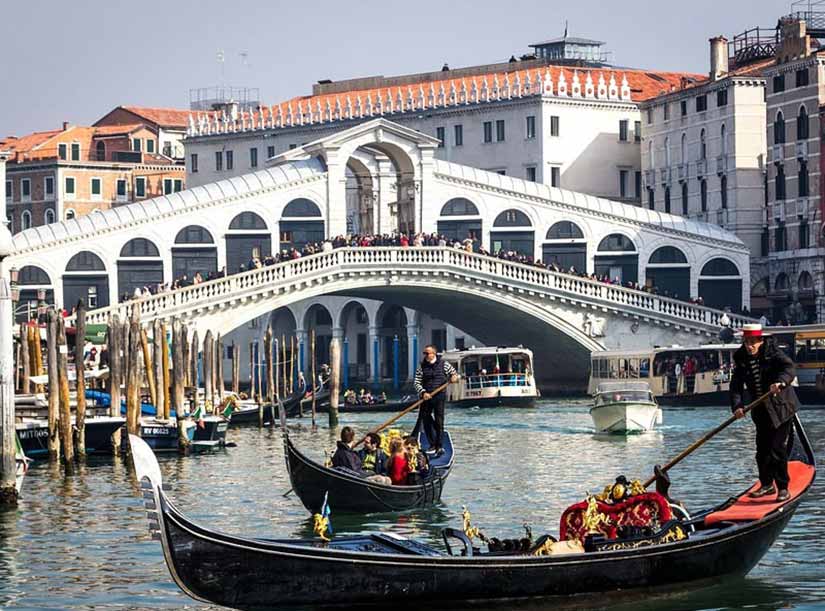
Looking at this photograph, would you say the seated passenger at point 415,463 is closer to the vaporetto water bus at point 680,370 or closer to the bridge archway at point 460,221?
the vaporetto water bus at point 680,370

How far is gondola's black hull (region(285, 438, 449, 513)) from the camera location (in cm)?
1847

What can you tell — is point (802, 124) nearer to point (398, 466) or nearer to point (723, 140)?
point (723, 140)

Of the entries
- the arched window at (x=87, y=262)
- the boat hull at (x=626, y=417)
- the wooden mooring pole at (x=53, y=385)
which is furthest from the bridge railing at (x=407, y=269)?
the wooden mooring pole at (x=53, y=385)

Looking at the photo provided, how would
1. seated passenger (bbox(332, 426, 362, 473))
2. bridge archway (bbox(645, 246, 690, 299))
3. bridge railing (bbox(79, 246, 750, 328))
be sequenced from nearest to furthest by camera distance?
1. seated passenger (bbox(332, 426, 362, 473))
2. bridge railing (bbox(79, 246, 750, 328))
3. bridge archway (bbox(645, 246, 690, 299))

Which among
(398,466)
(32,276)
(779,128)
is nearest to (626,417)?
(398,466)

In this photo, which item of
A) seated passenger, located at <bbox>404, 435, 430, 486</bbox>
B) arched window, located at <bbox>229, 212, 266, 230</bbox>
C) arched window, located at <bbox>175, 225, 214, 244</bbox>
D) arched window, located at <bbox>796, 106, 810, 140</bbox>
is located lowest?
seated passenger, located at <bbox>404, 435, 430, 486</bbox>

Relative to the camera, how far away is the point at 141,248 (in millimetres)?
44969

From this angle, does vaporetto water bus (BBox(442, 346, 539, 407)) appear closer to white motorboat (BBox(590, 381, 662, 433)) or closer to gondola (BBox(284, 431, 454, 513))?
white motorboat (BBox(590, 381, 662, 433))

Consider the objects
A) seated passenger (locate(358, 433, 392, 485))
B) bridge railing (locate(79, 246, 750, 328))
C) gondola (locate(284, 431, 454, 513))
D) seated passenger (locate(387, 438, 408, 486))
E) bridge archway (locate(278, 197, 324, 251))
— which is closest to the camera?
gondola (locate(284, 431, 454, 513))

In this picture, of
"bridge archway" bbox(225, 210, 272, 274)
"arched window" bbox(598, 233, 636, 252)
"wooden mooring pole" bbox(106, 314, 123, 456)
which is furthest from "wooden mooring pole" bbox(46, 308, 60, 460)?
"arched window" bbox(598, 233, 636, 252)

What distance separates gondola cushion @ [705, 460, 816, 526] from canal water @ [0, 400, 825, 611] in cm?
50

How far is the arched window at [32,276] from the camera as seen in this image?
43.8m

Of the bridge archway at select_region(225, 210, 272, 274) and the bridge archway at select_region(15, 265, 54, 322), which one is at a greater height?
the bridge archway at select_region(225, 210, 272, 274)

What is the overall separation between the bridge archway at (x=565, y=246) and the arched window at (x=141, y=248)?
8.79 meters
